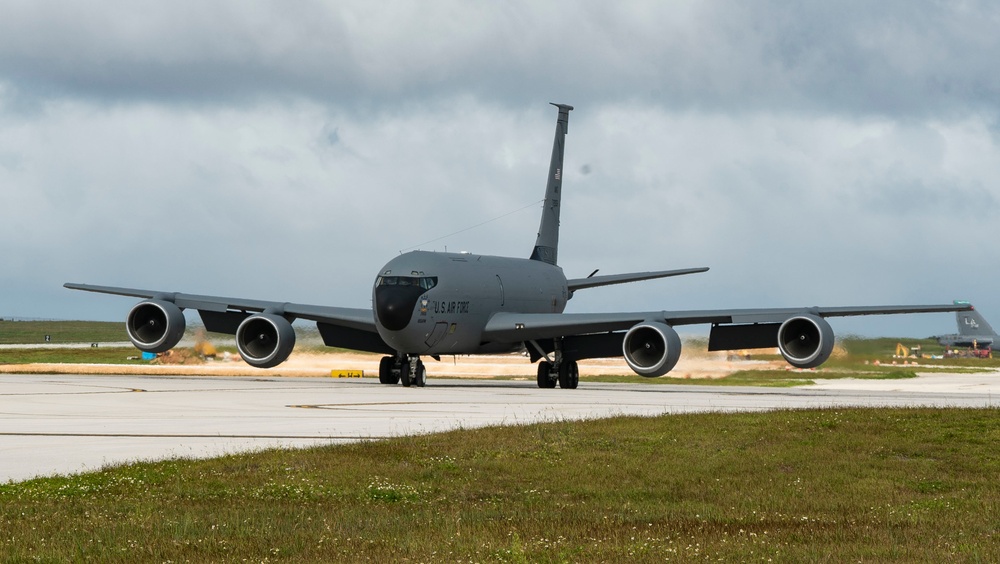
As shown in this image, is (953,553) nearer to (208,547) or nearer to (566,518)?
(566,518)

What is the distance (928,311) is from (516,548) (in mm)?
35190

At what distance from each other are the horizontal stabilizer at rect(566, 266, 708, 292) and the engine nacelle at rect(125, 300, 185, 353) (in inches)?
639

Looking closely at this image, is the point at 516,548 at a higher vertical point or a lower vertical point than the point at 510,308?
lower

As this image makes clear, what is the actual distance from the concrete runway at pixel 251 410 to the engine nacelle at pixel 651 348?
88cm

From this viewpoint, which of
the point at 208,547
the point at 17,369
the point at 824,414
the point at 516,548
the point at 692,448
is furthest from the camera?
the point at 17,369

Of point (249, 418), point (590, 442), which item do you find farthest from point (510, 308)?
point (590, 442)

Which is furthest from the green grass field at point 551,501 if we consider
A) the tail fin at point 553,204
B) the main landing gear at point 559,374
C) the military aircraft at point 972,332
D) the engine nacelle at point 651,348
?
the military aircraft at point 972,332

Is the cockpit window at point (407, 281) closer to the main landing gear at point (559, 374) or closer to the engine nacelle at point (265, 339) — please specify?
the engine nacelle at point (265, 339)

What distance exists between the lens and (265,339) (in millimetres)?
44000

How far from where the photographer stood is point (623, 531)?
11836 mm

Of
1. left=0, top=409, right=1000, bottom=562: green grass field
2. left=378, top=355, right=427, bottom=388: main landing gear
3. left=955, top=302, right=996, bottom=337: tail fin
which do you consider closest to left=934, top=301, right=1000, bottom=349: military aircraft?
left=955, top=302, right=996, bottom=337: tail fin

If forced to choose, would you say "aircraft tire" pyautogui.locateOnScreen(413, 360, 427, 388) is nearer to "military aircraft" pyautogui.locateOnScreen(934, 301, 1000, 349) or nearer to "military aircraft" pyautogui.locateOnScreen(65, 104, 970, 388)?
"military aircraft" pyautogui.locateOnScreen(65, 104, 970, 388)

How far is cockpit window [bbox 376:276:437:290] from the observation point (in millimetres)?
41219

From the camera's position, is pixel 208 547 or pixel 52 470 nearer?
pixel 208 547
